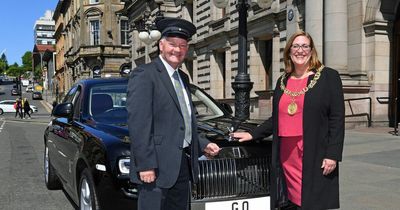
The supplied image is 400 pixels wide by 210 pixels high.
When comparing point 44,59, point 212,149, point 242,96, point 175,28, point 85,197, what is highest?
point 44,59

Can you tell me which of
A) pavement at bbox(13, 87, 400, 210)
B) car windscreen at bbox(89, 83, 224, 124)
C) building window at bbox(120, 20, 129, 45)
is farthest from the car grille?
building window at bbox(120, 20, 129, 45)

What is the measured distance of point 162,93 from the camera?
2945 millimetres

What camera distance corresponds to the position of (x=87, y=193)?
14.1 ft

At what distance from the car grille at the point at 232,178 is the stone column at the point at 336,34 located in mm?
11675

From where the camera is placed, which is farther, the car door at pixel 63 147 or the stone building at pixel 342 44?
the stone building at pixel 342 44

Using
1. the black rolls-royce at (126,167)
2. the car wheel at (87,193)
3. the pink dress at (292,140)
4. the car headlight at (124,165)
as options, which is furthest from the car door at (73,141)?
the pink dress at (292,140)

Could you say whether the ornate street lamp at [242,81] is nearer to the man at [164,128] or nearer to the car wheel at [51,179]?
the car wheel at [51,179]

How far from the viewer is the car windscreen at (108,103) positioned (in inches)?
198

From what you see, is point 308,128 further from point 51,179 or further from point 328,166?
point 51,179

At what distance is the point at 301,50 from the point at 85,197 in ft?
8.44

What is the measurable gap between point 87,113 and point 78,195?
3.47 ft

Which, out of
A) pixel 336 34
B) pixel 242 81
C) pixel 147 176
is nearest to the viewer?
pixel 147 176

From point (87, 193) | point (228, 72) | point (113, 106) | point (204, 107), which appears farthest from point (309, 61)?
point (228, 72)

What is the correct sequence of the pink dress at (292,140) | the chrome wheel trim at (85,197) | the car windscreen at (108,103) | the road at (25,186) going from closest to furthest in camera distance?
the pink dress at (292,140), the chrome wheel trim at (85,197), the car windscreen at (108,103), the road at (25,186)
